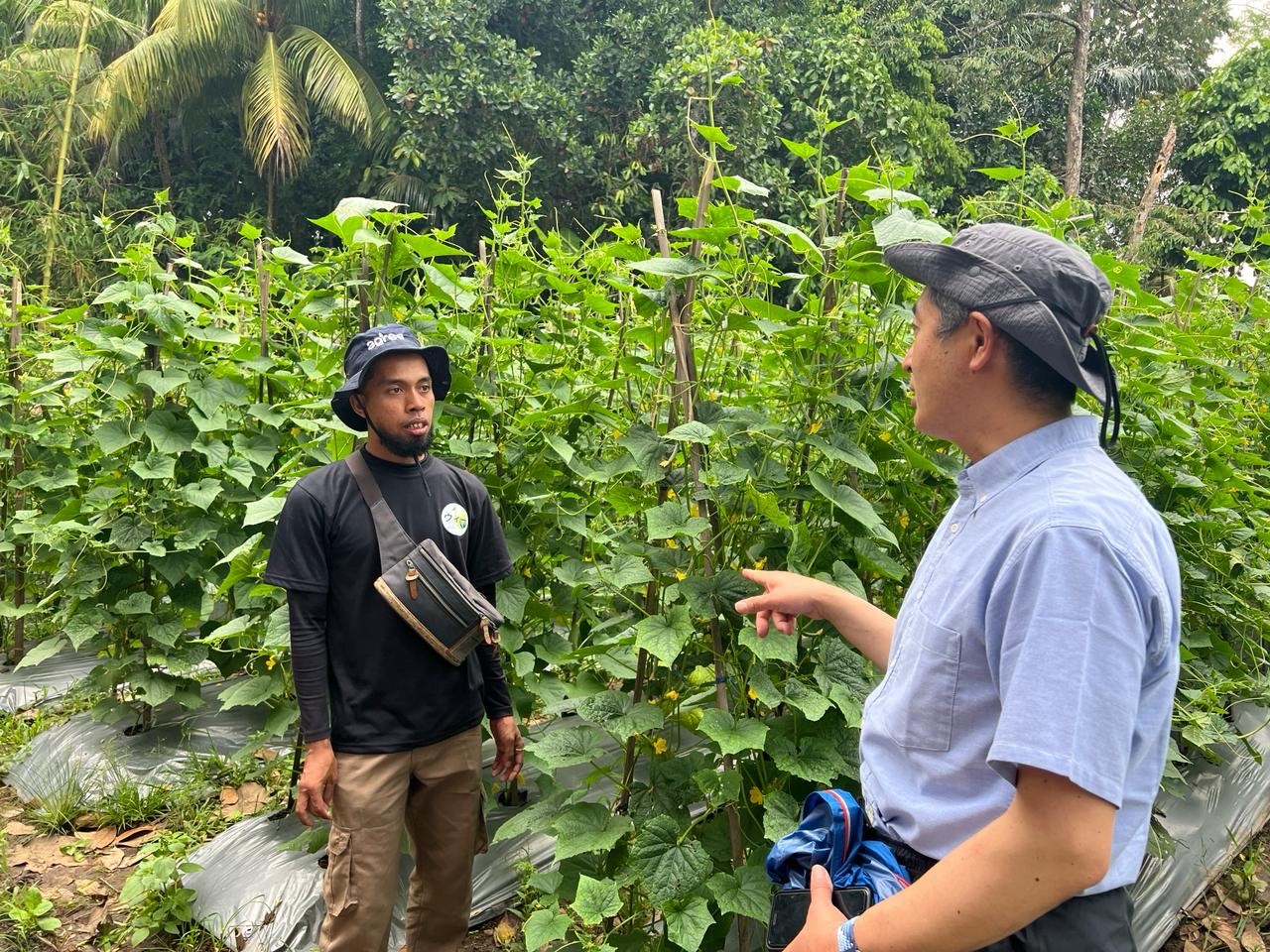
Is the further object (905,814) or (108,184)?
(108,184)

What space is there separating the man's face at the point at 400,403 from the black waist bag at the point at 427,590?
11cm

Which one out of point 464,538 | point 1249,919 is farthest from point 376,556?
point 1249,919

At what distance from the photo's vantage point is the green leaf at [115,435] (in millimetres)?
3430

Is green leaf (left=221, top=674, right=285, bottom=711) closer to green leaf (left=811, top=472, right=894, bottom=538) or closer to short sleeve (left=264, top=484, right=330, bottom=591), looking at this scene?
short sleeve (left=264, top=484, right=330, bottom=591)

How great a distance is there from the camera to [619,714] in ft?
6.70

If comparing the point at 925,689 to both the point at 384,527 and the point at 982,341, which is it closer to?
the point at 982,341

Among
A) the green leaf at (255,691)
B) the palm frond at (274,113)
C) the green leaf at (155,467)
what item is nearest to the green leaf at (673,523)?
the green leaf at (255,691)

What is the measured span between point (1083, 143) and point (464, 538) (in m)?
19.1

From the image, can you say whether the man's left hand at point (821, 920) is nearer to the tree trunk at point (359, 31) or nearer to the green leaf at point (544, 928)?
the green leaf at point (544, 928)

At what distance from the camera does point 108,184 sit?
1523cm

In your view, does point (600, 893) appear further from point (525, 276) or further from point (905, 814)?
point (525, 276)

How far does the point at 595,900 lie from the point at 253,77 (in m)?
15.5

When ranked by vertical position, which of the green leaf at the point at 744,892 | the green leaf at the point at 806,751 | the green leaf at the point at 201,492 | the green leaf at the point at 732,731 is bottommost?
the green leaf at the point at 744,892

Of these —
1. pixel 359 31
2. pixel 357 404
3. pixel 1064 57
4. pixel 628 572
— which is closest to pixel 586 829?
pixel 628 572
